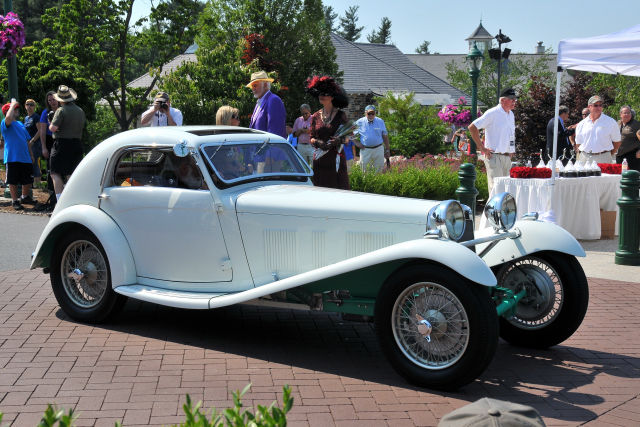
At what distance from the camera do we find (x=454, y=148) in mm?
25156

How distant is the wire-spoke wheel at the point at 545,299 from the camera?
4875 mm

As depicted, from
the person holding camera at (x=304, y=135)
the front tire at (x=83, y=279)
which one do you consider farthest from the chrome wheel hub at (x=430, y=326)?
the person holding camera at (x=304, y=135)

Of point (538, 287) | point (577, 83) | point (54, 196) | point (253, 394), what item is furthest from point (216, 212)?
point (577, 83)

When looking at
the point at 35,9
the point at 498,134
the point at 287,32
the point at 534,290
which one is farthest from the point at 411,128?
the point at 35,9

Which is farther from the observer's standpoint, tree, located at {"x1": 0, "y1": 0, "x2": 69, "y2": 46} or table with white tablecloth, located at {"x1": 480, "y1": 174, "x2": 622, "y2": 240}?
tree, located at {"x1": 0, "y1": 0, "x2": 69, "y2": 46}

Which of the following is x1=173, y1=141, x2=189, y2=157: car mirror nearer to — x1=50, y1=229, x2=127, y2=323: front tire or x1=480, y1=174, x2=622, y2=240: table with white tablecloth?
x1=50, y1=229, x2=127, y2=323: front tire

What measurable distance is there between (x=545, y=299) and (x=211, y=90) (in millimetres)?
13504

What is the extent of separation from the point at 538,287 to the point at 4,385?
3715 mm

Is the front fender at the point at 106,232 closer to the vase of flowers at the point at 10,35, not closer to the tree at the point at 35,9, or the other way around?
the vase of flowers at the point at 10,35

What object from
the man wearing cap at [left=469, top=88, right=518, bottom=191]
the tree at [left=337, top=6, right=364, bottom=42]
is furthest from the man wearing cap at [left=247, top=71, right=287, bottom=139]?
the tree at [left=337, top=6, right=364, bottom=42]

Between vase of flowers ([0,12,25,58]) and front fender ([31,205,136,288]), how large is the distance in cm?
798

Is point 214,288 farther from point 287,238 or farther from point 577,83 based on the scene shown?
point 577,83

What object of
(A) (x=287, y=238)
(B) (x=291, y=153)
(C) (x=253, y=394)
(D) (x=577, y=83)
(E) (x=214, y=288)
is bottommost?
(C) (x=253, y=394)

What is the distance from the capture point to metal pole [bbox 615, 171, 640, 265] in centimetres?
784
